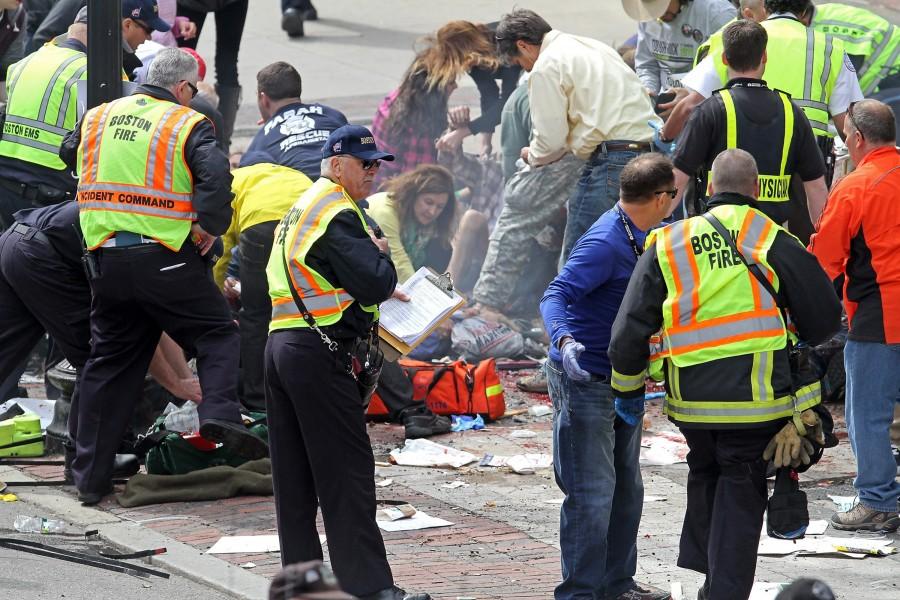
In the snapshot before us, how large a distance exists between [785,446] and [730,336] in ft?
1.42

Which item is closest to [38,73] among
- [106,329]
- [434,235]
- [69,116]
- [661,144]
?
[69,116]

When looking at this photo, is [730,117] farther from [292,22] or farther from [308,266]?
[292,22]

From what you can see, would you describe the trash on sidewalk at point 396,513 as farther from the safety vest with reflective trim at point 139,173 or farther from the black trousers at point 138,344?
the safety vest with reflective trim at point 139,173

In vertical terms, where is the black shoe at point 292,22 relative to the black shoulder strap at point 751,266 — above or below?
below

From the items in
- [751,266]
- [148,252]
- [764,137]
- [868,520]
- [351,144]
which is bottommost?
[868,520]

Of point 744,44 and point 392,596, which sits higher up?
point 744,44

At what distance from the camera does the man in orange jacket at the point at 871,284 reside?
6.93 metres

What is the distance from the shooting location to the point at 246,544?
257 inches

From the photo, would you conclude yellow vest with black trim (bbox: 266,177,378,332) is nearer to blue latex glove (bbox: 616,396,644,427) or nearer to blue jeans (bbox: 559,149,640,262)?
blue latex glove (bbox: 616,396,644,427)

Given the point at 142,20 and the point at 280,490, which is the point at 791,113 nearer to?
the point at 280,490

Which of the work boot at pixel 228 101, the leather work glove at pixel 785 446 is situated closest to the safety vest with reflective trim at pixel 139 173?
the leather work glove at pixel 785 446

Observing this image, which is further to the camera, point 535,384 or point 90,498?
point 535,384

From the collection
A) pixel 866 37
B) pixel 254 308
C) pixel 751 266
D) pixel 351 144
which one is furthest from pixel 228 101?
pixel 751 266

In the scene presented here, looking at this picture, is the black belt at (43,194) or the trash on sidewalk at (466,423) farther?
the trash on sidewalk at (466,423)
